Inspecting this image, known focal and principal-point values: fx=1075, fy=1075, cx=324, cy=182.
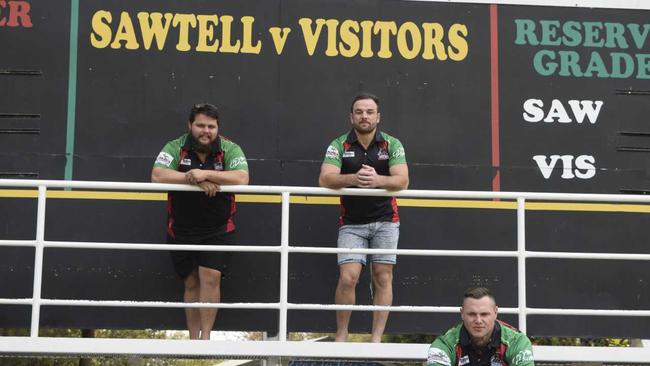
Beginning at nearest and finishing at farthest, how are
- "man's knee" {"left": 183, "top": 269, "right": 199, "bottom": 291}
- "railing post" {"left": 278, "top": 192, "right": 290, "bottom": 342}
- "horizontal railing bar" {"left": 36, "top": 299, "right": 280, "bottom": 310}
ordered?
"horizontal railing bar" {"left": 36, "top": 299, "right": 280, "bottom": 310} → "railing post" {"left": 278, "top": 192, "right": 290, "bottom": 342} → "man's knee" {"left": 183, "top": 269, "right": 199, "bottom": 291}

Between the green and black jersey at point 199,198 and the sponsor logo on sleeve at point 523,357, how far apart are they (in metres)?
2.49

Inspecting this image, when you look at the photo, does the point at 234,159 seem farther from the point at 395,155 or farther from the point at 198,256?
the point at 395,155

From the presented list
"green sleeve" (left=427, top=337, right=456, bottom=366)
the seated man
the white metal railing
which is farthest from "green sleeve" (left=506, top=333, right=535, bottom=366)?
the white metal railing

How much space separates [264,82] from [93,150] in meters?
1.55

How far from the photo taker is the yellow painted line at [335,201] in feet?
29.3

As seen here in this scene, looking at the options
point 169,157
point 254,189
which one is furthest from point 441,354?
point 169,157

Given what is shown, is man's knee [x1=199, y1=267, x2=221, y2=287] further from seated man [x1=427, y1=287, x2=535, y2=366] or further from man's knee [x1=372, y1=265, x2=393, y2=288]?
seated man [x1=427, y1=287, x2=535, y2=366]

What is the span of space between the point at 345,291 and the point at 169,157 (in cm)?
167

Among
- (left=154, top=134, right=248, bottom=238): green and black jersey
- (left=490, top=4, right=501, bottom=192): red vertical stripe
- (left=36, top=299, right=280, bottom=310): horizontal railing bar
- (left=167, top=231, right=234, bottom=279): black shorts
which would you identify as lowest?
(left=36, top=299, right=280, bottom=310): horizontal railing bar

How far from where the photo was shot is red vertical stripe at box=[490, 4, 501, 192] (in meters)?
9.21

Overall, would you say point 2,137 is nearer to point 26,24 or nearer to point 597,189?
point 26,24

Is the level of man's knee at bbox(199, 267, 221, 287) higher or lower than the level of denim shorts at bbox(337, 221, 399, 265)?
lower

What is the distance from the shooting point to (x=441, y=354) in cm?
691

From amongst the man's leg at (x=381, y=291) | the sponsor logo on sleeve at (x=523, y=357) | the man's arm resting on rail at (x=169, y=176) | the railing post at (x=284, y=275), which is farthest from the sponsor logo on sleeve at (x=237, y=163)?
the sponsor logo on sleeve at (x=523, y=357)
